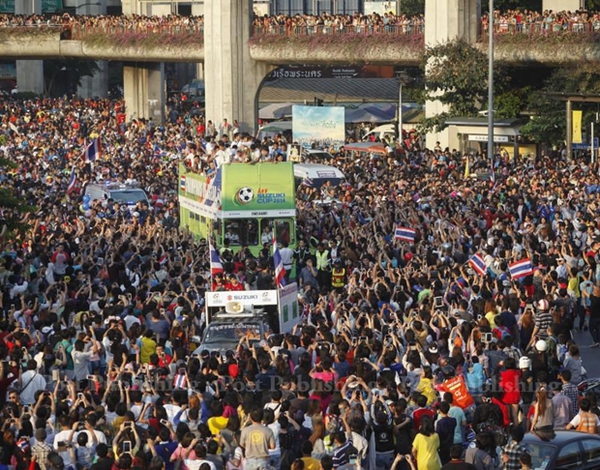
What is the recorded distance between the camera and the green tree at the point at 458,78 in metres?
50.3

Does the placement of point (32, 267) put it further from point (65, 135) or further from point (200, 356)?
point (65, 135)

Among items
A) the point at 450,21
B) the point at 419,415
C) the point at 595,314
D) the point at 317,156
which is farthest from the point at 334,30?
the point at 419,415

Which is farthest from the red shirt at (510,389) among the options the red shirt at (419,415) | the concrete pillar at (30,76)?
the concrete pillar at (30,76)

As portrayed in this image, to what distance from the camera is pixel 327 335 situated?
19.8m

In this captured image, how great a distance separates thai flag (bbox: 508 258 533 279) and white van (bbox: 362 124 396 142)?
35.3 metres

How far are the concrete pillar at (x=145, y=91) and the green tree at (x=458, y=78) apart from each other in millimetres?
23672

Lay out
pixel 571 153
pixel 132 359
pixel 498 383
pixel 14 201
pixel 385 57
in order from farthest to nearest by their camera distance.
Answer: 1. pixel 385 57
2. pixel 571 153
3. pixel 14 201
4. pixel 132 359
5. pixel 498 383

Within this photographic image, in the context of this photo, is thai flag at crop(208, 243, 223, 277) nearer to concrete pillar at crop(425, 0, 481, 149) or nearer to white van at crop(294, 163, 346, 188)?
white van at crop(294, 163, 346, 188)

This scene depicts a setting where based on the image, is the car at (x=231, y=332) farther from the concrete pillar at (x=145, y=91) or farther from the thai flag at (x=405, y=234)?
the concrete pillar at (x=145, y=91)

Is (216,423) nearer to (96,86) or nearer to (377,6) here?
(377,6)

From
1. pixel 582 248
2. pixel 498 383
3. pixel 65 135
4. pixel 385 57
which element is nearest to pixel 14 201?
pixel 582 248

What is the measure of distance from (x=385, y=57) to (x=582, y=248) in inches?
1096

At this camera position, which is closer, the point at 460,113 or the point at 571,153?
the point at 571,153

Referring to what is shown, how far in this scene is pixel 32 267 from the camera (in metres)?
27.3
